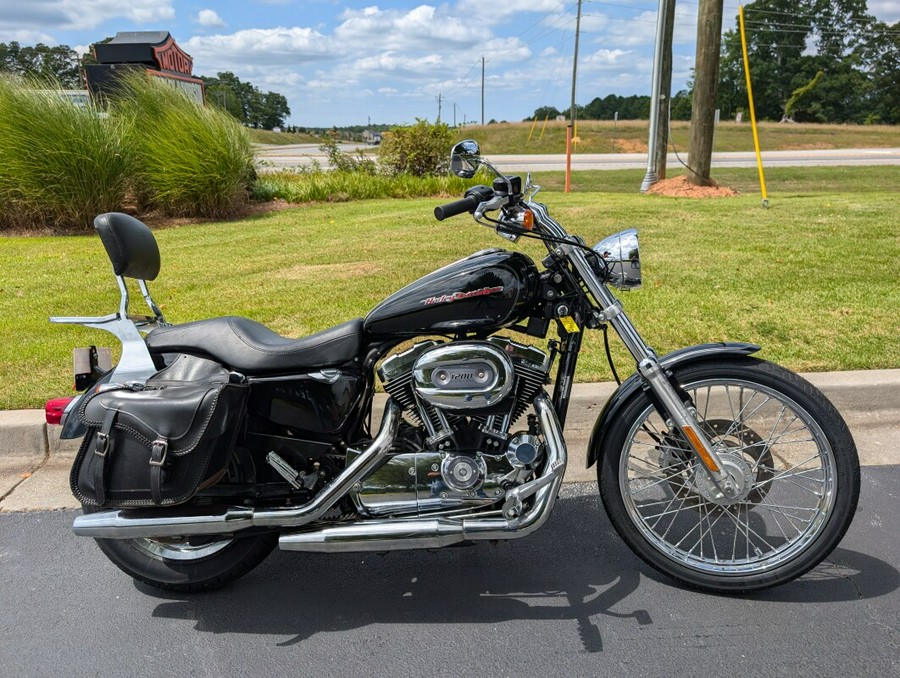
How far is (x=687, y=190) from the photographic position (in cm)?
1180

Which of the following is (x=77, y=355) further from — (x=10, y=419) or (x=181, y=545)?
(x=10, y=419)

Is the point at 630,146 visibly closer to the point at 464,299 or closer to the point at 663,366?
the point at 663,366

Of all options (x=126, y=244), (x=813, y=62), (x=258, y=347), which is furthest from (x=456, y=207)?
(x=813, y=62)

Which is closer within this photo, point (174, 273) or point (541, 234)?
point (541, 234)

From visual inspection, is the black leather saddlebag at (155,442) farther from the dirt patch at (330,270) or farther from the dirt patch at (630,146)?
the dirt patch at (630,146)

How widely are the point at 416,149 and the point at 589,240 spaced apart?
8035mm

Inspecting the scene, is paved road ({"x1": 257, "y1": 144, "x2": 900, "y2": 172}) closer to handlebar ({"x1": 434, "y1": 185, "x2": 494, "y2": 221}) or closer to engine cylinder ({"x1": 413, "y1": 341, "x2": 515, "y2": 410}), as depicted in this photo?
handlebar ({"x1": 434, "y1": 185, "x2": 494, "y2": 221})

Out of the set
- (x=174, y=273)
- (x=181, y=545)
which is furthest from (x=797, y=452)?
(x=174, y=273)

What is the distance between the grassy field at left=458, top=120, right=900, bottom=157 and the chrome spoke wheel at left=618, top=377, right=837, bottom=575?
96.1ft

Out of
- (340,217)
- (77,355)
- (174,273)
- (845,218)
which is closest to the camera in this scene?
(77,355)

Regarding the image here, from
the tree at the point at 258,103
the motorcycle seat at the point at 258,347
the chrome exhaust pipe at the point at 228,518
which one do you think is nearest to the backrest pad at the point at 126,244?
the motorcycle seat at the point at 258,347

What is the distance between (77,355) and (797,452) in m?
3.11

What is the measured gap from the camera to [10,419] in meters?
3.72

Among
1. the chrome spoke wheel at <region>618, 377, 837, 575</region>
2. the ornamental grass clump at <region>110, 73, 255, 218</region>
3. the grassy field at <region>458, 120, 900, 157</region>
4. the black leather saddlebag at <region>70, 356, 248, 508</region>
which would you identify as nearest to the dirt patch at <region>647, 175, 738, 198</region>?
the ornamental grass clump at <region>110, 73, 255, 218</region>
